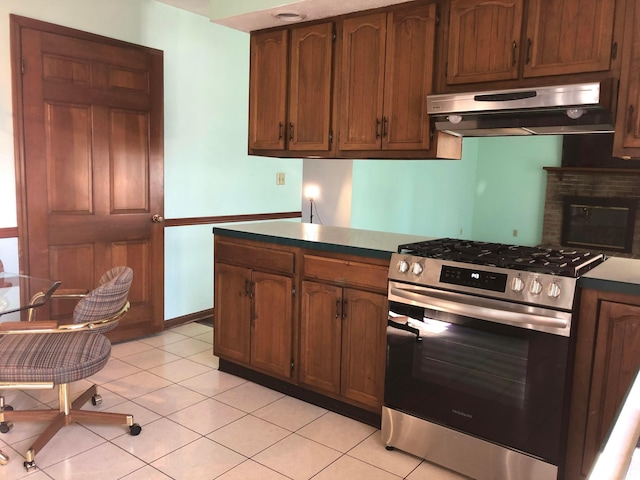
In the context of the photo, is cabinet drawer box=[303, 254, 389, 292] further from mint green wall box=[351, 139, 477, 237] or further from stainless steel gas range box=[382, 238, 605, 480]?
mint green wall box=[351, 139, 477, 237]

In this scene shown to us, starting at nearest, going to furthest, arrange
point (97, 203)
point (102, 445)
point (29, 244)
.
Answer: point (102, 445) → point (29, 244) → point (97, 203)

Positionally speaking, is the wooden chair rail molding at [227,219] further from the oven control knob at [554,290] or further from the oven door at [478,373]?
the oven control knob at [554,290]

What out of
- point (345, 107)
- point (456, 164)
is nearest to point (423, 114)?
point (345, 107)

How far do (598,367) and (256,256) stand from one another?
184 centimetres

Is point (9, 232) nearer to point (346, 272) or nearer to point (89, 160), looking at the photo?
point (89, 160)

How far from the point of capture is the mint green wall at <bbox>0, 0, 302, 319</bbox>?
3.70 meters

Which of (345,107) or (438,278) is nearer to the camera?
(438,278)

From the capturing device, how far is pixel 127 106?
11.8ft

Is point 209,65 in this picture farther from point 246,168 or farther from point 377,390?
point 377,390

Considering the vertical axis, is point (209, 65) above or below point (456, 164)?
above

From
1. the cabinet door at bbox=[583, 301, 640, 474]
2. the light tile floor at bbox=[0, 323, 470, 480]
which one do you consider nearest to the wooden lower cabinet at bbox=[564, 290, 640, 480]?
the cabinet door at bbox=[583, 301, 640, 474]

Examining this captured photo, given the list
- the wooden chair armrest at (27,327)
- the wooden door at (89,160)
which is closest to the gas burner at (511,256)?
the wooden chair armrest at (27,327)

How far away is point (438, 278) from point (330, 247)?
0.65 m

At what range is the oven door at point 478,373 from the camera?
200 cm
